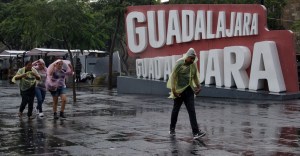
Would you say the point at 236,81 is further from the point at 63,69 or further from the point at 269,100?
the point at 63,69

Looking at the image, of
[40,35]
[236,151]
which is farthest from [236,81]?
[236,151]

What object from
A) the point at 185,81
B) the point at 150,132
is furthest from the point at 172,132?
the point at 185,81

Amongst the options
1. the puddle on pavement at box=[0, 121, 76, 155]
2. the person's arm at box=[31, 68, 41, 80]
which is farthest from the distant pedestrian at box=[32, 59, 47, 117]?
the puddle on pavement at box=[0, 121, 76, 155]

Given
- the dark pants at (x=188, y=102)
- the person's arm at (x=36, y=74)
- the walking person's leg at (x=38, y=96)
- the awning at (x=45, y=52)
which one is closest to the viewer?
the dark pants at (x=188, y=102)

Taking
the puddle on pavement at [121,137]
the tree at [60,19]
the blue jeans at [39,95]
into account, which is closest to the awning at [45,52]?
the tree at [60,19]

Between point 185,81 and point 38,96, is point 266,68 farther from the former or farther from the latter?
point 185,81

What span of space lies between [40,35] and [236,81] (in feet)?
24.8

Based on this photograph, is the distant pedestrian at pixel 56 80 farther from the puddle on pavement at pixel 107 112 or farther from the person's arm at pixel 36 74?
the puddle on pavement at pixel 107 112

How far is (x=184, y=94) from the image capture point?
399 inches

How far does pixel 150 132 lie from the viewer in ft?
34.4

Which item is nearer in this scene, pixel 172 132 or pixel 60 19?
pixel 172 132

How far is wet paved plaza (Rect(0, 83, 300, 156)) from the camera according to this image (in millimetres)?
8375

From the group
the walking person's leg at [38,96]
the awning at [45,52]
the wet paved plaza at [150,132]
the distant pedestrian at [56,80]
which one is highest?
the awning at [45,52]

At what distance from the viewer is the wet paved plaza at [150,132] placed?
838cm
